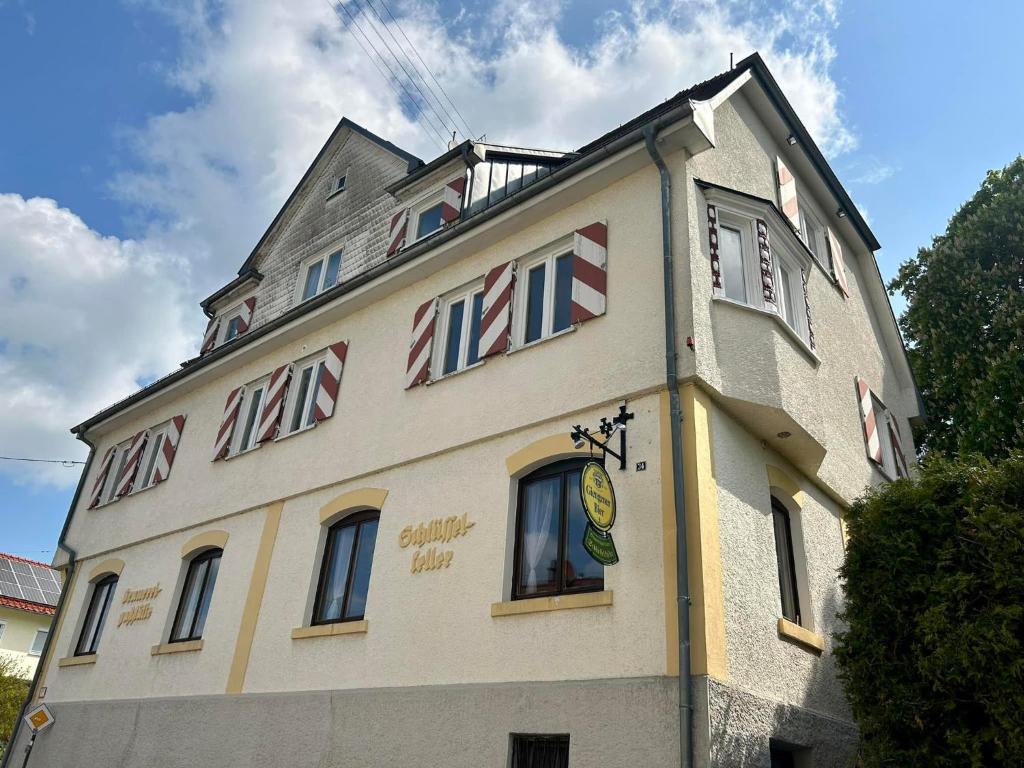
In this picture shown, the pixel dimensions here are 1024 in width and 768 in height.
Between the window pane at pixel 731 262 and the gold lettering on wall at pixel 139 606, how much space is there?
10652mm

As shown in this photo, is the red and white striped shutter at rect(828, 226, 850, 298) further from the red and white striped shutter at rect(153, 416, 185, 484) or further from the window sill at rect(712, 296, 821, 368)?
the red and white striped shutter at rect(153, 416, 185, 484)

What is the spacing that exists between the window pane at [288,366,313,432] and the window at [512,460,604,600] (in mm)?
5504

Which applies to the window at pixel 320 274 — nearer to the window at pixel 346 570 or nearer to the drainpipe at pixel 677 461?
the window at pixel 346 570

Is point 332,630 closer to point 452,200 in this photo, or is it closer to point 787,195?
point 452,200

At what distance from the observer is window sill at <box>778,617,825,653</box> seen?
26.9 feet

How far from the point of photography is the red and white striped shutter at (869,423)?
12.0 meters

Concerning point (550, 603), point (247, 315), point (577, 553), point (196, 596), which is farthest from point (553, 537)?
point (247, 315)

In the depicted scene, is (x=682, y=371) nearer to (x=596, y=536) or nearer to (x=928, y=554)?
(x=596, y=536)

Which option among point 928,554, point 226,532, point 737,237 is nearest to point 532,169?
point 737,237

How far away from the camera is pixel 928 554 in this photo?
7.12 meters

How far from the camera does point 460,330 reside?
1115 centimetres

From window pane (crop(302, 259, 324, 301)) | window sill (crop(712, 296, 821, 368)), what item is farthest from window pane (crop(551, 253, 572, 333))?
window pane (crop(302, 259, 324, 301))

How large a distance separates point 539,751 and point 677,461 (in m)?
3.04

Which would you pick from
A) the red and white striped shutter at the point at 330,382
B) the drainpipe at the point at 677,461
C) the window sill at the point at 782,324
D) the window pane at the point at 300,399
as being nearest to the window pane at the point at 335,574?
the red and white striped shutter at the point at 330,382
